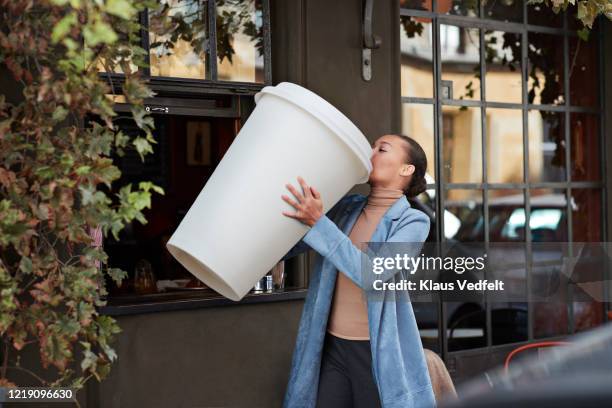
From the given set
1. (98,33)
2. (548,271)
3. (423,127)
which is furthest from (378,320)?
(548,271)

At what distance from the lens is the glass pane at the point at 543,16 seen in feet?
21.4

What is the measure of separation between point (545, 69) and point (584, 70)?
0.35 metres

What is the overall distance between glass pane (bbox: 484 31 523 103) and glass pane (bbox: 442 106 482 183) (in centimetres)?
23

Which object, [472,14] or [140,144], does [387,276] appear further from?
[472,14]

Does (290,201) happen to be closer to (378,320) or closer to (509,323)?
(378,320)

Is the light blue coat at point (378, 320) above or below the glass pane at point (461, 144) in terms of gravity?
below

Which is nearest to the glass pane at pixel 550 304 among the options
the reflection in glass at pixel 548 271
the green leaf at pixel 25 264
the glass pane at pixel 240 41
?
the reflection in glass at pixel 548 271

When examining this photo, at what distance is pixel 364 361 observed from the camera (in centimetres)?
347

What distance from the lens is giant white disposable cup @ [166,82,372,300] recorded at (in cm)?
301

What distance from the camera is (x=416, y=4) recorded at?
5898 millimetres

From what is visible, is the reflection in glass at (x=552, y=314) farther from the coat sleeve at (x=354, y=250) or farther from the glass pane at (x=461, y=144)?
the coat sleeve at (x=354, y=250)

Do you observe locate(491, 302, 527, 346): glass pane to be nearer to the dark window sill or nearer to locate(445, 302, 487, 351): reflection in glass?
locate(445, 302, 487, 351): reflection in glass

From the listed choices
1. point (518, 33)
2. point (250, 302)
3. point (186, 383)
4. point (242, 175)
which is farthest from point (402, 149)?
point (518, 33)

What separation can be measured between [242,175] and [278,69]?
6.35 ft
